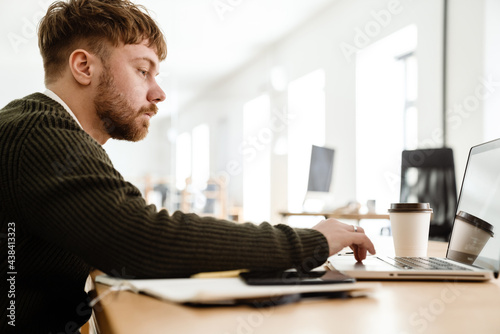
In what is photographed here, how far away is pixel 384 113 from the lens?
4.73m

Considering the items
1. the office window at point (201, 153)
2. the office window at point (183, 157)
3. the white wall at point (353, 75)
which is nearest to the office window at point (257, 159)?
the white wall at point (353, 75)

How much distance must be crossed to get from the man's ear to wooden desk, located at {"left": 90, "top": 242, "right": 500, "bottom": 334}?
56 cm

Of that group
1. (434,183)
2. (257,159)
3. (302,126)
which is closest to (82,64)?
(434,183)

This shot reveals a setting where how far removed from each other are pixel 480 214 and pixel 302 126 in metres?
5.37

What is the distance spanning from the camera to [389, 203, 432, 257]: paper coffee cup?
110 centimetres

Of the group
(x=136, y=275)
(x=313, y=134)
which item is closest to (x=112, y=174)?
(x=136, y=275)

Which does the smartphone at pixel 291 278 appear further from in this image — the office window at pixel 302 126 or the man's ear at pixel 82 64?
the office window at pixel 302 126

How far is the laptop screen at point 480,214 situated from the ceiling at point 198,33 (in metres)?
4.26

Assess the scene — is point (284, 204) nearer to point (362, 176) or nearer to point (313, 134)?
point (313, 134)

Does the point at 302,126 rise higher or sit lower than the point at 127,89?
higher

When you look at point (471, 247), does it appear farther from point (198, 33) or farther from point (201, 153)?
point (201, 153)

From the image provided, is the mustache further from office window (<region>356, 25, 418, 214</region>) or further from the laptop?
office window (<region>356, 25, 418, 214</region>)

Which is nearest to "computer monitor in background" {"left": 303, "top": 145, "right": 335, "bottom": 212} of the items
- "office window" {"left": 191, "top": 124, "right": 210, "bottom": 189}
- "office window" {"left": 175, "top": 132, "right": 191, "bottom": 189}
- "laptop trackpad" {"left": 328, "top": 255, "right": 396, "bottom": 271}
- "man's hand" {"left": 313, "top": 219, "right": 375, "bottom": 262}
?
"laptop trackpad" {"left": 328, "top": 255, "right": 396, "bottom": 271}

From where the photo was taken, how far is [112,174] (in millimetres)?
758
